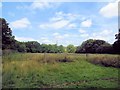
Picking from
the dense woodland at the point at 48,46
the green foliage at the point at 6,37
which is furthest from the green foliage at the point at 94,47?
the green foliage at the point at 6,37

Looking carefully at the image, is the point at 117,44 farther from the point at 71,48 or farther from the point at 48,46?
the point at 48,46

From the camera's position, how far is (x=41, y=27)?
15.4 feet

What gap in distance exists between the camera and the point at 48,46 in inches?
184

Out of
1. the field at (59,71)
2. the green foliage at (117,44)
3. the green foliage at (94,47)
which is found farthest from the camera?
the green foliage at (117,44)

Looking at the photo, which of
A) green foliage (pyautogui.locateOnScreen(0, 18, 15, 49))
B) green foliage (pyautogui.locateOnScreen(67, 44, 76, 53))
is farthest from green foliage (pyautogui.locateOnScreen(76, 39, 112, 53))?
green foliage (pyautogui.locateOnScreen(0, 18, 15, 49))

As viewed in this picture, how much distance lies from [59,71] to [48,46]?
0.62m

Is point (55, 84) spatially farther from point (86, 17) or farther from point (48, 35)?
point (86, 17)

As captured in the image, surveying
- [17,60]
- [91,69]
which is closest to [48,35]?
[17,60]

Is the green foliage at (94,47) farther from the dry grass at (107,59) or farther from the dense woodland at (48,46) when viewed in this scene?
the dry grass at (107,59)

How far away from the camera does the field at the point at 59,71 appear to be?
174 inches

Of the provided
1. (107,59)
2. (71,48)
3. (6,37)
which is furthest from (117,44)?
(6,37)

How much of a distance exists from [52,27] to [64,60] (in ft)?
2.65

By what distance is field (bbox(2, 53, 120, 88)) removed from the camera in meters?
4.41

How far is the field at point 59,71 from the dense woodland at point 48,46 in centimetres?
12
